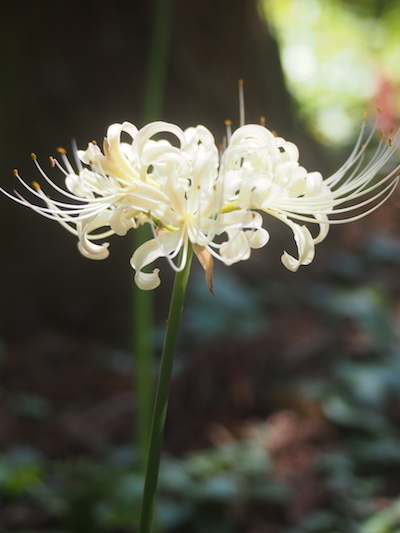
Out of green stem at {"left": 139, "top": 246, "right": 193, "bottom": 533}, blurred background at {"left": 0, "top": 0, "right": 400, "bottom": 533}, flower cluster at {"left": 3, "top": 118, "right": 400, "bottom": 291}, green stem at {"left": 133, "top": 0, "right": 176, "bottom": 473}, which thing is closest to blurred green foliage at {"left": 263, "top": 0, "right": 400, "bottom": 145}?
blurred background at {"left": 0, "top": 0, "right": 400, "bottom": 533}

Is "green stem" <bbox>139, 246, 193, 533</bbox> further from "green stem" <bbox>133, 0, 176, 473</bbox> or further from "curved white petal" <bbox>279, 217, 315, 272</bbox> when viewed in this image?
"green stem" <bbox>133, 0, 176, 473</bbox>

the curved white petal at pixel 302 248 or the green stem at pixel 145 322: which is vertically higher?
the green stem at pixel 145 322

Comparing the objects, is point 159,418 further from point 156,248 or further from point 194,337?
point 194,337

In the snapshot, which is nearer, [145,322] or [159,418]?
[159,418]

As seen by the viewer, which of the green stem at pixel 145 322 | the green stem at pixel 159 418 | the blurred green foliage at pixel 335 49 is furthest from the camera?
the blurred green foliage at pixel 335 49

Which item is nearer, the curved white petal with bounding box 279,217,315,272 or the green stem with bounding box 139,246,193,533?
the green stem with bounding box 139,246,193,533

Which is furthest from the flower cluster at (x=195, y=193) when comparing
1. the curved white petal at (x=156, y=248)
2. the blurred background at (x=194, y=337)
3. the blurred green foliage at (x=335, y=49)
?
the blurred green foliage at (x=335, y=49)

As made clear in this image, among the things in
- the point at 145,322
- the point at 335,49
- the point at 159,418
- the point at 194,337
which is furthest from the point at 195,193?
the point at 335,49

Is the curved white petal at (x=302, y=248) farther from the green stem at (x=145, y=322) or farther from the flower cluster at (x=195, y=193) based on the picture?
the green stem at (x=145, y=322)
